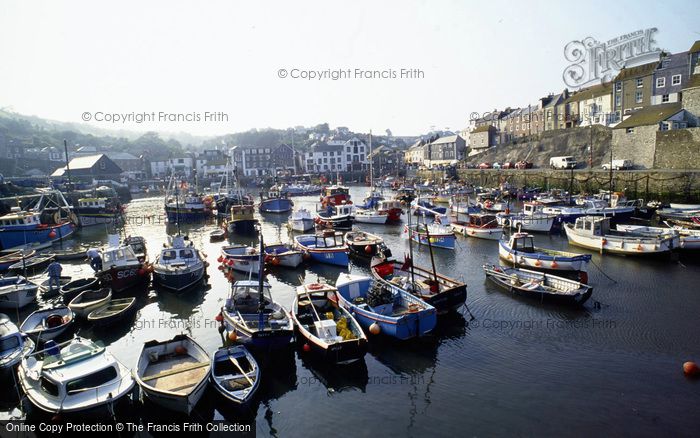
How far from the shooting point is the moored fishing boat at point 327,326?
1448cm

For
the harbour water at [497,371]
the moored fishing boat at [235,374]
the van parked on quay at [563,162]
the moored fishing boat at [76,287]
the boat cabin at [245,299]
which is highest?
the van parked on quay at [563,162]

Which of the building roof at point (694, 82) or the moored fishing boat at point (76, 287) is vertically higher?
the building roof at point (694, 82)

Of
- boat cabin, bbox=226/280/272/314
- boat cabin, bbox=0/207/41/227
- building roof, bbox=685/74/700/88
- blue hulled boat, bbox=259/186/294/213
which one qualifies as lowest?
boat cabin, bbox=226/280/272/314

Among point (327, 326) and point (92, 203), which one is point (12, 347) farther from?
point (92, 203)

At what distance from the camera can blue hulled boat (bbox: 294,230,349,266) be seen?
93.5 feet

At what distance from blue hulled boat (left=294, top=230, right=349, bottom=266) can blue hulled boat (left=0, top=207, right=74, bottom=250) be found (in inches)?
908

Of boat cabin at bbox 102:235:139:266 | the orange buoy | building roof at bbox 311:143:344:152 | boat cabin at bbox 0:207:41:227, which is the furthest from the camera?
building roof at bbox 311:143:344:152

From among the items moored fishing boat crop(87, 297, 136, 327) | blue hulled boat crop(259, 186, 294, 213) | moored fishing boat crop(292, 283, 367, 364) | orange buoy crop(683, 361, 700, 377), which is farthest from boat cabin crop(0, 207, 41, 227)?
orange buoy crop(683, 361, 700, 377)

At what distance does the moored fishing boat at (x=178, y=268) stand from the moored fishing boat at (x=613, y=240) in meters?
25.7

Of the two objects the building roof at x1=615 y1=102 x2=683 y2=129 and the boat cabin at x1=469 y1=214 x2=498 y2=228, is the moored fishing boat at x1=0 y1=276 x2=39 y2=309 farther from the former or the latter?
the building roof at x1=615 y1=102 x2=683 y2=129

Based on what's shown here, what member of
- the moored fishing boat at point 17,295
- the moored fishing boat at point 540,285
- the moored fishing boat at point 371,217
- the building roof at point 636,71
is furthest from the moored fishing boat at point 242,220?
the building roof at point 636,71

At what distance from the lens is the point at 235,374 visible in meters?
13.4

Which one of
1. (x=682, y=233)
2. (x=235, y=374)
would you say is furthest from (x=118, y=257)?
(x=682, y=233)

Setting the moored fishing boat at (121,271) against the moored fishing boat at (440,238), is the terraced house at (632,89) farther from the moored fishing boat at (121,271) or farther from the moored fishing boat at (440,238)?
the moored fishing boat at (121,271)
